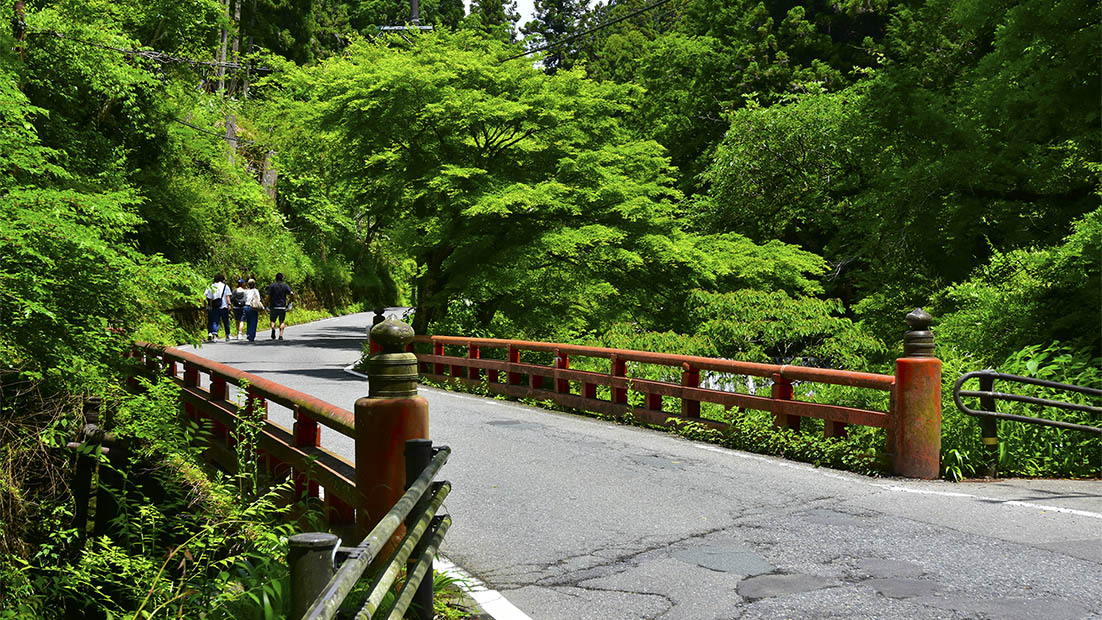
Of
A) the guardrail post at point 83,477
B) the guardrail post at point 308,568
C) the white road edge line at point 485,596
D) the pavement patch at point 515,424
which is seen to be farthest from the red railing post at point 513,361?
the guardrail post at point 308,568

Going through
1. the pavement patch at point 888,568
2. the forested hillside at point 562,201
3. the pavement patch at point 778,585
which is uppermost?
the forested hillside at point 562,201

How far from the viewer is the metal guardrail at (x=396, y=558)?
2.51m

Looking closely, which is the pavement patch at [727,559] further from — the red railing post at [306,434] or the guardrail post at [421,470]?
the red railing post at [306,434]

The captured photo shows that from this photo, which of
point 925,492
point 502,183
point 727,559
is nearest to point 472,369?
point 502,183

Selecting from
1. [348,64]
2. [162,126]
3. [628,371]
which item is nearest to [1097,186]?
[628,371]

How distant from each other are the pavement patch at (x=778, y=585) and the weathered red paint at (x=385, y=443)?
209cm

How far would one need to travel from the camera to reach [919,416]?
8625 mm

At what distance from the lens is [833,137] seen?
25.1 metres

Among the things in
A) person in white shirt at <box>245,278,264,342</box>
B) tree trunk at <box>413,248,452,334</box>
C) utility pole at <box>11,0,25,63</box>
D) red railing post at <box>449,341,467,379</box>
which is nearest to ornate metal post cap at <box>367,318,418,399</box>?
utility pole at <box>11,0,25,63</box>

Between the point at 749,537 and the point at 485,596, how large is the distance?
2114 mm

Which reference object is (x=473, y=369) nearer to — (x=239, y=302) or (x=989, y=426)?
(x=989, y=426)

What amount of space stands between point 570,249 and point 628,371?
554cm

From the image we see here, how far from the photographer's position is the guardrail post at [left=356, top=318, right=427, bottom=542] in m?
4.68

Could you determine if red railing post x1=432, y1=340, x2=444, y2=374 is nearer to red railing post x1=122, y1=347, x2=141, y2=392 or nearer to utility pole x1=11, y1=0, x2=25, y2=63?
red railing post x1=122, y1=347, x2=141, y2=392
